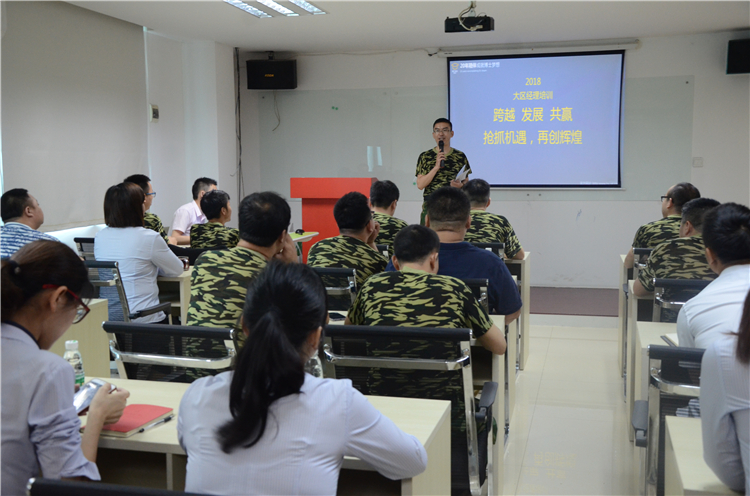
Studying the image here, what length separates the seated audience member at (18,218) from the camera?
3.52 meters

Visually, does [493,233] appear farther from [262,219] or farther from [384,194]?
[262,219]

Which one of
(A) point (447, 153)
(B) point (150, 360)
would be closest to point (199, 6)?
(A) point (447, 153)

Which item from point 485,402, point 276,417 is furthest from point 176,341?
point 485,402

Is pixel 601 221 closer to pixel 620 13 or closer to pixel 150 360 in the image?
pixel 620 13

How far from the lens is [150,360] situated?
6.60ft

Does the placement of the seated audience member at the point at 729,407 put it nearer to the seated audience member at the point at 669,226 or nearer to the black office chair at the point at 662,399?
the black office chair at the point at 662,399

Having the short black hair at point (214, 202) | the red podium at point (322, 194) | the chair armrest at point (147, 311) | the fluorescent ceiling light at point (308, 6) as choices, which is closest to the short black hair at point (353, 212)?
the chair armrest at point (147, 311)

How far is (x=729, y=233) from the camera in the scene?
1992 millimetres

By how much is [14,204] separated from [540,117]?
18.1 feet

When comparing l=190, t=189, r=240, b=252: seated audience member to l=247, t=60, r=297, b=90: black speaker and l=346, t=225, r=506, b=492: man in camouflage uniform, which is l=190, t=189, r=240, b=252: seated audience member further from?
l=247, t=60, r=297, b=90: black speaker

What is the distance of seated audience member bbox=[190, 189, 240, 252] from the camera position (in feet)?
14.8

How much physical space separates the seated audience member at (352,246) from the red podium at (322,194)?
3.68 m

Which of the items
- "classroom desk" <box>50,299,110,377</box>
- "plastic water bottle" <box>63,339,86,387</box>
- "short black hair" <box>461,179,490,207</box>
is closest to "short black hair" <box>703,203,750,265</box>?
"plastic water bottle" <box>63,339,86,387</box>

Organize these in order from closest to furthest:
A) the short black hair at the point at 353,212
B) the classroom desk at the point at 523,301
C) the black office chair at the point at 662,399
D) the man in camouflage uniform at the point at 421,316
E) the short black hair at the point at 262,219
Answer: the black office chair at the point at 662,399
the man in camouflage uniform at the point at 421,316
the short black hair at the point at 262,219
the short black hair at the point at 353,212
the classroom desk at the point at 523,301
